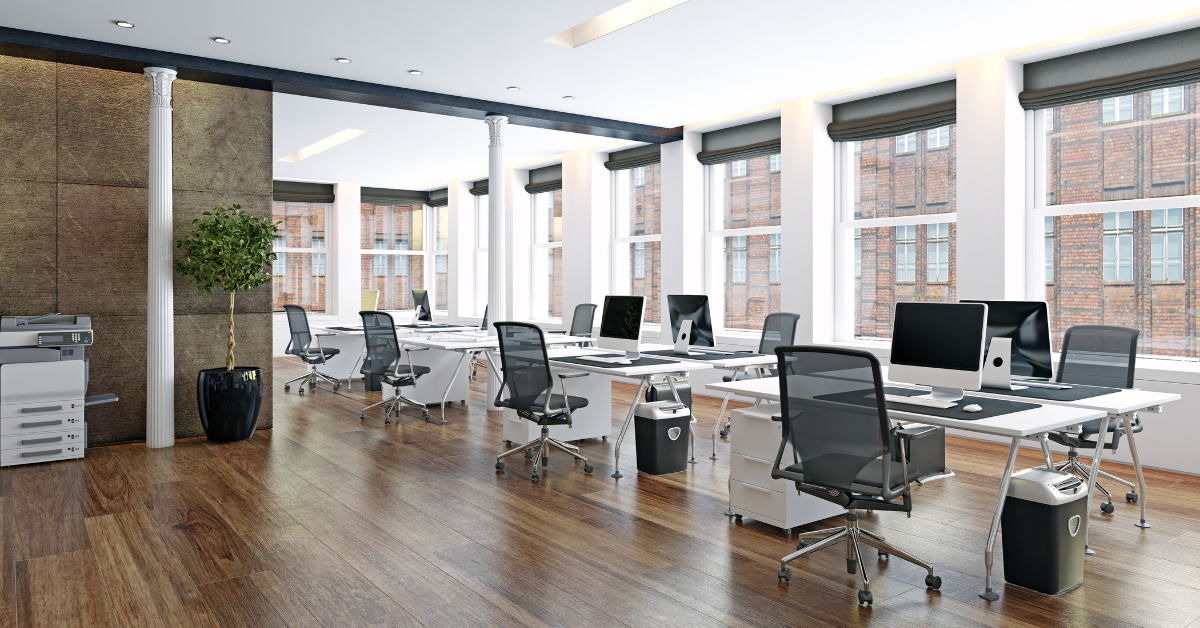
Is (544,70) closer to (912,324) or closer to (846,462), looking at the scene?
(912,324)

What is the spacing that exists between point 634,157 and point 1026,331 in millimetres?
6191

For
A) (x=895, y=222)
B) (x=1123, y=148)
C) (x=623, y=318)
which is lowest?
(x=623, y=318)

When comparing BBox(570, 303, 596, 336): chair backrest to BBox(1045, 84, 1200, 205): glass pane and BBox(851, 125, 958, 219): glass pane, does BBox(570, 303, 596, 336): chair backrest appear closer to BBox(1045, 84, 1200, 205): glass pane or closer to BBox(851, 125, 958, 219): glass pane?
BBox(851, 125, 958, 219): glass pane

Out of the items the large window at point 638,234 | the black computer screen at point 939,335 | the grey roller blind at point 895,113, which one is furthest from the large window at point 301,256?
the black computer screen at point 939,335

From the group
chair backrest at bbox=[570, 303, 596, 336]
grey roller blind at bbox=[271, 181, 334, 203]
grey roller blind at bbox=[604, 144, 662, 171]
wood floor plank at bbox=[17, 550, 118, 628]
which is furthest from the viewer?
grey roller blind at bbox=[271, 181, 334, 203]

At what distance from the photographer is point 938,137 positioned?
6852 mm

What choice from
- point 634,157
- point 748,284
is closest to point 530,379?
point 748,284

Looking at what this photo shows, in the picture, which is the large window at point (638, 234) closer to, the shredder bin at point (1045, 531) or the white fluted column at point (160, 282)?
the white fluted column at point (160, 282)

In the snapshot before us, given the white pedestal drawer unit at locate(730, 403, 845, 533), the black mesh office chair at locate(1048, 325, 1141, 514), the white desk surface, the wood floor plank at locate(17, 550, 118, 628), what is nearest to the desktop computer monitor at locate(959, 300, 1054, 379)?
the black mesh office chair at locate(1048, 325, 1141, 514)

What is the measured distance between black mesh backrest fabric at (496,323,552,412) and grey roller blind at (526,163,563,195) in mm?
6313

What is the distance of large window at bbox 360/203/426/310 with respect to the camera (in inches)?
549

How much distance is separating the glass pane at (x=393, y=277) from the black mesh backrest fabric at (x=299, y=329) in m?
4.77

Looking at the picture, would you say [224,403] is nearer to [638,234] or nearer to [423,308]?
[423,308]

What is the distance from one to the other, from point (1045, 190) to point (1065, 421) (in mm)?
3672
